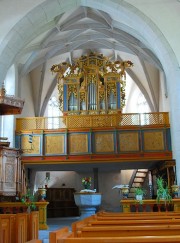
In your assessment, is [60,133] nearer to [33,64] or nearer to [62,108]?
[62,108]

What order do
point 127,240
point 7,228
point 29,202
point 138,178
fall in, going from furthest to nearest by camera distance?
point 138,178 → point 29,202 → point 7,228 → point 127,240

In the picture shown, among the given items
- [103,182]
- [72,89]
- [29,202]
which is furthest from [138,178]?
[29,202]

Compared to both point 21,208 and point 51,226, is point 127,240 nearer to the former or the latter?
point 21,208

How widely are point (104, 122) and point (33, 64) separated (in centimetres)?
584

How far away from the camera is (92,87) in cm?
2064

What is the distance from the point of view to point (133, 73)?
23.4m

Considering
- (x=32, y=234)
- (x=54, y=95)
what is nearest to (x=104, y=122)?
(x=54, y=95)

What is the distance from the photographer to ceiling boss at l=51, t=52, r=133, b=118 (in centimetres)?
2002

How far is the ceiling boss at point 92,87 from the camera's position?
20016mm

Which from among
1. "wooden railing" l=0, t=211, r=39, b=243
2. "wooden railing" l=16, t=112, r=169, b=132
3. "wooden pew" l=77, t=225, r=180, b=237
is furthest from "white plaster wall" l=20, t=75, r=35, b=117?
"wooden pew" l=77, t=225, r=180, b=237

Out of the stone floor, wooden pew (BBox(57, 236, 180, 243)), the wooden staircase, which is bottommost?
the stone floor

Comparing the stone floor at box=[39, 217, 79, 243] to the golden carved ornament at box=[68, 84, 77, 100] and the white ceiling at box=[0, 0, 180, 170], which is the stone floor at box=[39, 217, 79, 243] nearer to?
the white ceiling at box=[0, 0, 180, 170]

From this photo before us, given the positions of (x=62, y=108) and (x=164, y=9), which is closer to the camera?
(x=164, y=9)

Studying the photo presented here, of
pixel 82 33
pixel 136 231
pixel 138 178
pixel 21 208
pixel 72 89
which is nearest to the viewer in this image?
pixel 136 231
